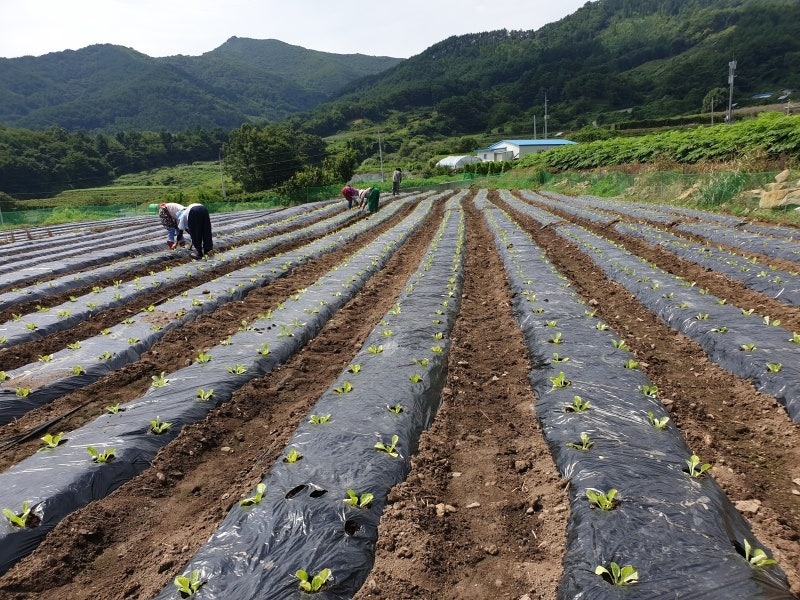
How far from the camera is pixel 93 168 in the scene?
280 ft

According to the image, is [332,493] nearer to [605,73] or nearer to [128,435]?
[128,435]

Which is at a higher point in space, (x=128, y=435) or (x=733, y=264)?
(x=733, y=264)

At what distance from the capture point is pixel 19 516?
338 centimetres

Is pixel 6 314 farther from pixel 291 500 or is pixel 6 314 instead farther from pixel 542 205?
pixel 542 205

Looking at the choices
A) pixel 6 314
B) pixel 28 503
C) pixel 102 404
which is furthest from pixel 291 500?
pixel 6 314

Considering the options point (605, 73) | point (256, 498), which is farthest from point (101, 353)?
point (605, 73)

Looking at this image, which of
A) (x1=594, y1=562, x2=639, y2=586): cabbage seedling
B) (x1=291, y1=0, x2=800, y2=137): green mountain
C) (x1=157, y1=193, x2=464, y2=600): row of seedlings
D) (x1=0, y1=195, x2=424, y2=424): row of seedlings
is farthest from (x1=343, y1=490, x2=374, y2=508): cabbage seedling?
(x1=291, y1=0, x2=800, y2=137): green mountain

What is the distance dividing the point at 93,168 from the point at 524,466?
102722 millimetres

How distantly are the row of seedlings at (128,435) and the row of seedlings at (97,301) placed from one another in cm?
359

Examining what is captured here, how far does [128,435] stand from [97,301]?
20.1 ft

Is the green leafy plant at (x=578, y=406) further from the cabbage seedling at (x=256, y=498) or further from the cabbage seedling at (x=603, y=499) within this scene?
the cabbage seedling at (x=256, y=498)

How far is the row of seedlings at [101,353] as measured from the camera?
5559 mm

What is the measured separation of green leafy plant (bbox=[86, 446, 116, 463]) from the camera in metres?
3.96

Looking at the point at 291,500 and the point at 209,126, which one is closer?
the point at 291,500
